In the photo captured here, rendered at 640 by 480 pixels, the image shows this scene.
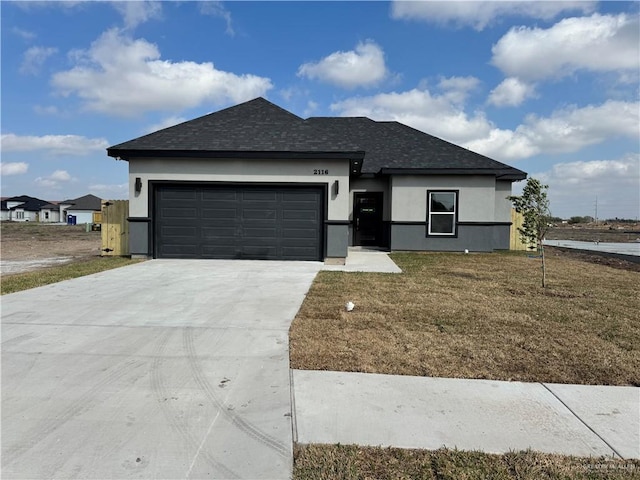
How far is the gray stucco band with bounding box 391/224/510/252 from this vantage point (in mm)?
16172

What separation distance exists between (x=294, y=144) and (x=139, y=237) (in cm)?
583

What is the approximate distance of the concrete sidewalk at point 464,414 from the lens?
9.44 ft

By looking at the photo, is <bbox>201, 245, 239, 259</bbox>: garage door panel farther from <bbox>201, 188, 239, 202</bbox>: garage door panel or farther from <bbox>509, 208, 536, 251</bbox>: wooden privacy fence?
<bbox>509, 208, 536, 251</bbox>: wooden privacy fence

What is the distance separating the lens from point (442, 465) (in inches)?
102

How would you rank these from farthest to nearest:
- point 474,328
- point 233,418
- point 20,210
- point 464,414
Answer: point 20,210 < point 474,328 < point 464,414 < point 233,418

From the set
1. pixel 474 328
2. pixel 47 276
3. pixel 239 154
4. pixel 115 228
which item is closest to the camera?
pixel 474 328

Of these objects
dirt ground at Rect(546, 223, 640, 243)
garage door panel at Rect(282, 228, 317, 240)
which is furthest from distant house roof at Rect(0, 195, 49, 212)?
dirt ground at Rect(546, 223, 640, 243)

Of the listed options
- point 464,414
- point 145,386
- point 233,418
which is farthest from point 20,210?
point 464,414

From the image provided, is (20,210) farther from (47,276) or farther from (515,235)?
(515,235)

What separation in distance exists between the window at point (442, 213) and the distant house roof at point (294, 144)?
98cm

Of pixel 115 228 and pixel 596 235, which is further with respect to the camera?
pixel 596 235

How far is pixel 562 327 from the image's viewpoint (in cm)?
572

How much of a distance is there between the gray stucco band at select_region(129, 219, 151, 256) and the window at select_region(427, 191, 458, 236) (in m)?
10.5

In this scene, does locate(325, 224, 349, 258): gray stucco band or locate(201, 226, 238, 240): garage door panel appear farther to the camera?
locate(201, 226, 238, 240): garage door panel
